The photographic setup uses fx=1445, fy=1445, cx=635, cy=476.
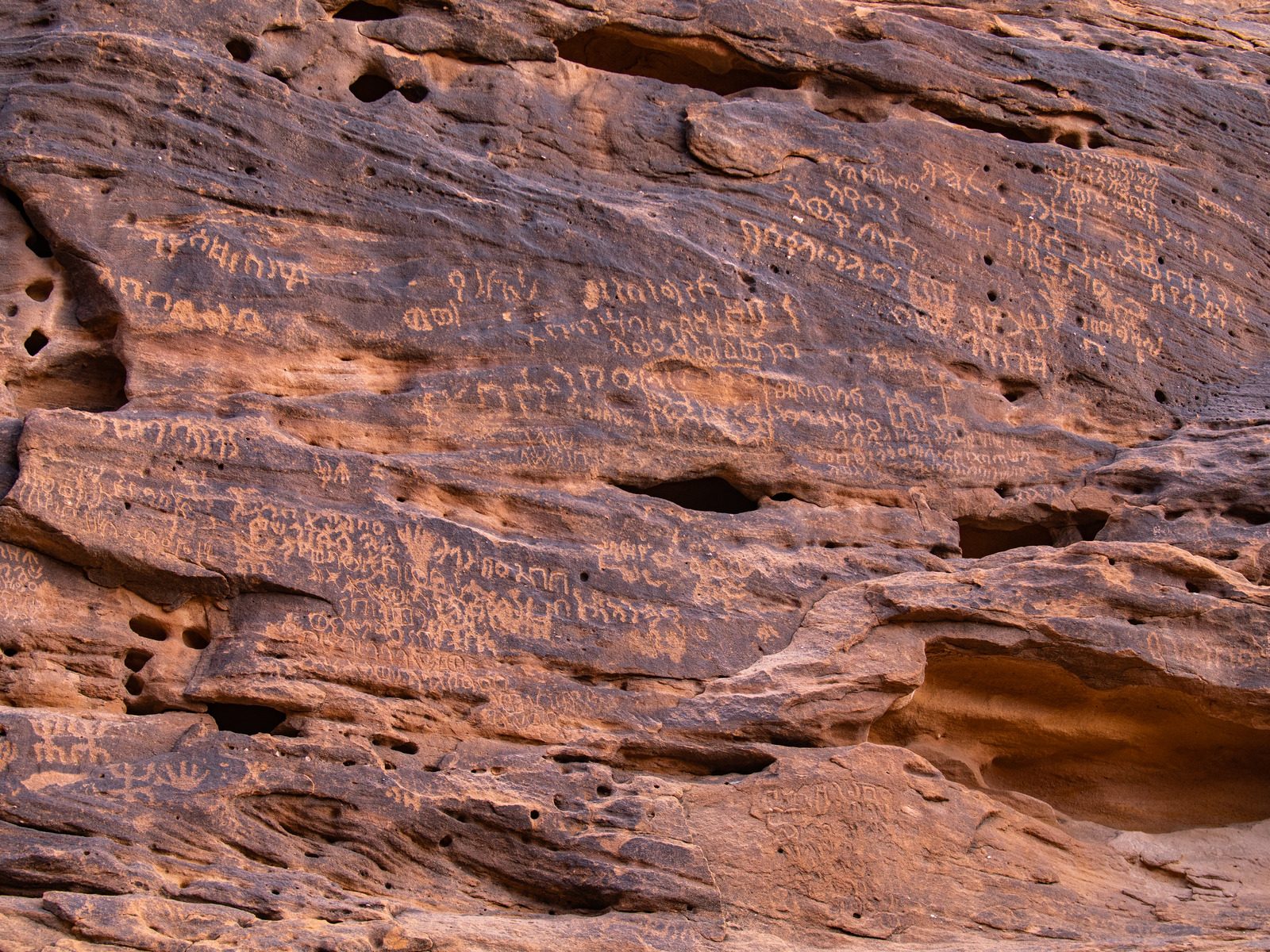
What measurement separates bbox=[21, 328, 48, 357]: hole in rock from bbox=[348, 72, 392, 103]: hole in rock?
2592 mm

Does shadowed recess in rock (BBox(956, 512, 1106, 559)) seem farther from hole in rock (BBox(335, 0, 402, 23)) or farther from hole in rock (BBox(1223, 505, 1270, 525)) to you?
hole in rock (BBox(335, 0, 402, 23))

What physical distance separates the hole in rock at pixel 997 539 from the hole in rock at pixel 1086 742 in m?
0.94

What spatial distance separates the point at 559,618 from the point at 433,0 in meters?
4.08

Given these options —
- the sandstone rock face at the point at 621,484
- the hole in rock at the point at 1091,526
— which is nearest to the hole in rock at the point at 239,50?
the sandstone rock face at the point at 621,484

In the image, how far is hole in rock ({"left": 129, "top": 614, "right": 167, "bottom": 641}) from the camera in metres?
7.16

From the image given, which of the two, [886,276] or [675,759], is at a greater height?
[886,276]

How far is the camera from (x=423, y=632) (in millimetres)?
7262

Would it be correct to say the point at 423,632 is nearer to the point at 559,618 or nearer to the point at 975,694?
the point at 559,618

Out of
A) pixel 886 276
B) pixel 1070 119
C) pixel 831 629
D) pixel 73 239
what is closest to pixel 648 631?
pixel 831 629

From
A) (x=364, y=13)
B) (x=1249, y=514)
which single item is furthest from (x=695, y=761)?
(x=364, y=13)

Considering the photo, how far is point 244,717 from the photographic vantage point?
724 centimetres

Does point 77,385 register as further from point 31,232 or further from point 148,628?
point 148,628

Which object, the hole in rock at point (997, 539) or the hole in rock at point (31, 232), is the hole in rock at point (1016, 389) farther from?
the hole in rock at point (31, 232)

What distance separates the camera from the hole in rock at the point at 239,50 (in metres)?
8.64
